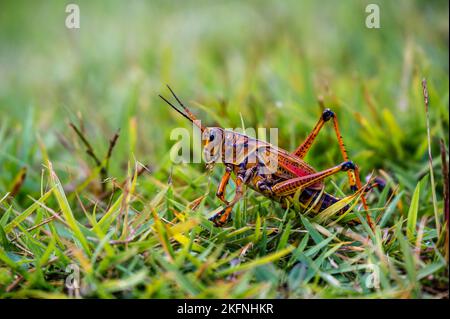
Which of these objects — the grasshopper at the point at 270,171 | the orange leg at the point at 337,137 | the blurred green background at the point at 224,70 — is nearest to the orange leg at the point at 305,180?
the grasshopper at the point at 270,171

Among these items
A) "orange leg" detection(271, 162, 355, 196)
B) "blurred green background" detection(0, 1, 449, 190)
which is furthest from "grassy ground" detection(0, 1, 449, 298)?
"orange leg" detection(271, 162, 355, 196)

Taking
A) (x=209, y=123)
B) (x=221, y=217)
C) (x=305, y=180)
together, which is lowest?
(x=221, y=217)

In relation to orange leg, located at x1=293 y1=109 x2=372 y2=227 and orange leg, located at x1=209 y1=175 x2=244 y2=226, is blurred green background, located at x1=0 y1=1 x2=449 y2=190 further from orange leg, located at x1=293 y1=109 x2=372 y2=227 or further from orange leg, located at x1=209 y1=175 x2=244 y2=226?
orange leg, located at x1=209 y1=175 x2=244 y2=226

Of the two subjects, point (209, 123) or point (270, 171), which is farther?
point (209, 123)

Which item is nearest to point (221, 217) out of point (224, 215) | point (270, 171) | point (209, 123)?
point (224, 215)

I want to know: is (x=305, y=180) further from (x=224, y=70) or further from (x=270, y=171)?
(x=224, y=70)
